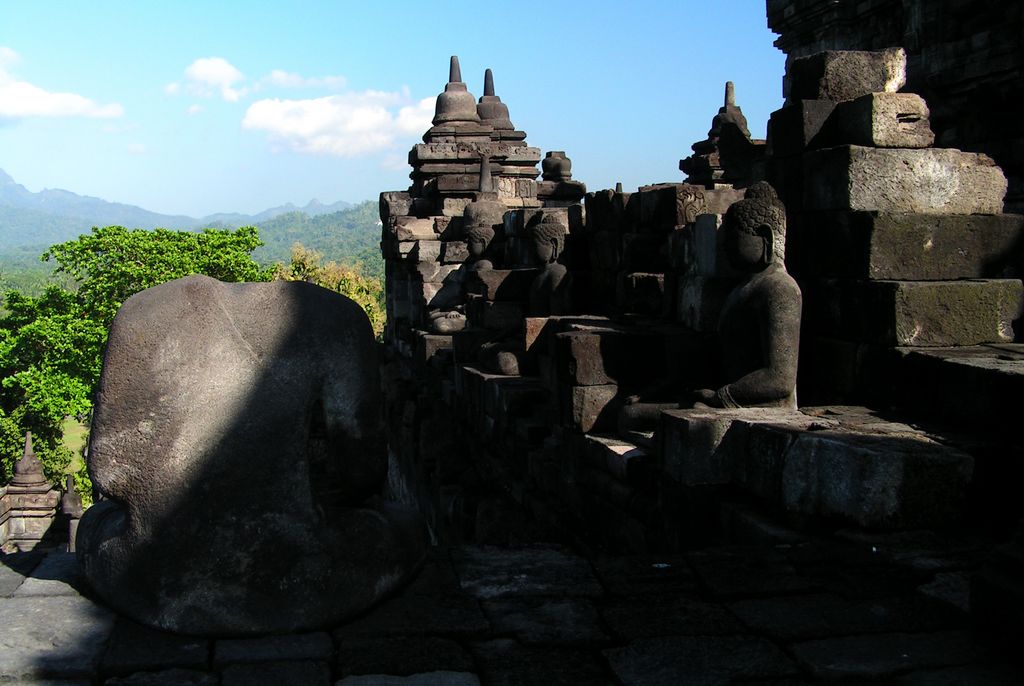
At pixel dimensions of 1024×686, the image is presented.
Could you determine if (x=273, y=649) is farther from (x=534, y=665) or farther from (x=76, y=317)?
(x=76, y=317)

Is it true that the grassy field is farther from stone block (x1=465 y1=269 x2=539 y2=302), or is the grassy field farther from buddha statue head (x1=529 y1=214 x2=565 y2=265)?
buddha statue head (x1=529 y1=214 x2=565 y2=265)

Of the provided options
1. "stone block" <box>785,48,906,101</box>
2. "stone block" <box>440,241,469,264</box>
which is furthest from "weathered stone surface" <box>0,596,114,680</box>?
"stone block" <box>440,241,469,264</box>

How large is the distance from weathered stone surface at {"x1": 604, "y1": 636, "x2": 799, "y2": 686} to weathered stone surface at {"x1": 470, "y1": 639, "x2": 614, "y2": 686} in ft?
0.23

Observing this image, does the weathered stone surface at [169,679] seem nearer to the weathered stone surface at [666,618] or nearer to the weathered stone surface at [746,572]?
the weathered stone surface at [666,618]

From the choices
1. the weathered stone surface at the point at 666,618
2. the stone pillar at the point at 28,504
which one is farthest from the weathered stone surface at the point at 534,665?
the stone pillar at the point at 28,504

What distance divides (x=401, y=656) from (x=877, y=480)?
6.55 feet

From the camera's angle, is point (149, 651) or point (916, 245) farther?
point (916, 245)

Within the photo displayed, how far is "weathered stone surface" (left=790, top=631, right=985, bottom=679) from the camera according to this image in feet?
9.13

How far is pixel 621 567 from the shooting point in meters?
3.66

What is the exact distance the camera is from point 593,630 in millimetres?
3096

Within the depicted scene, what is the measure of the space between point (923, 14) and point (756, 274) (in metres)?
9.75

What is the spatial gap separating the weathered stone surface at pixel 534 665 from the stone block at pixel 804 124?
3.73m

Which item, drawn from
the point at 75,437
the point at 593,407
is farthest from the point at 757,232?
the point at 75,437

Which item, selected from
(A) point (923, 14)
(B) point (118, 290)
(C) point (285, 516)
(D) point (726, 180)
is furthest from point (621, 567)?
(B) point (118, 290)
